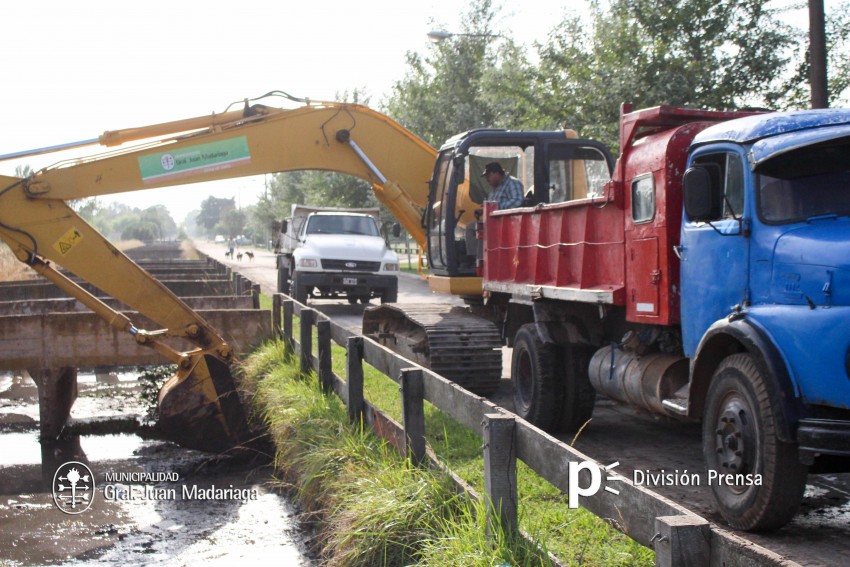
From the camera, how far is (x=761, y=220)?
576 centimetres

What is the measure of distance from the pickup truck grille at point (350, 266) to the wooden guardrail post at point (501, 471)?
1728 cm

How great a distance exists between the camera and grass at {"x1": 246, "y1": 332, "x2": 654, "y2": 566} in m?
4.76

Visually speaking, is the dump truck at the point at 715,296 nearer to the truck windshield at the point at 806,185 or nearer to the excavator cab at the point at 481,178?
the truck windshield at the point at 806,185

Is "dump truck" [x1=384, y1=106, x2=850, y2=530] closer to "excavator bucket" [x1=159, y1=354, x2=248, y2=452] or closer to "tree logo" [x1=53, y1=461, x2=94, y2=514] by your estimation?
"excavator bucket" [x1=159, y1=354, x2=248, y2=452]

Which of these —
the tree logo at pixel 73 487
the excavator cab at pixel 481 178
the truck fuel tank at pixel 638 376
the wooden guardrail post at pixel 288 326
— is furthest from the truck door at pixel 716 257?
the wooden guardrail post at pixel 288 326

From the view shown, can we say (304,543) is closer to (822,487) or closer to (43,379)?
(822,487)

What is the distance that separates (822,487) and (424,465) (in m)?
2.82

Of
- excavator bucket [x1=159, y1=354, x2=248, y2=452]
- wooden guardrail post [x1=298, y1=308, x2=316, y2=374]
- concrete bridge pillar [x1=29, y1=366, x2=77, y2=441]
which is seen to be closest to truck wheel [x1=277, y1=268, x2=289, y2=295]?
concrete bridge pillar [x1=29, y1=366, x2=77, y2=441]

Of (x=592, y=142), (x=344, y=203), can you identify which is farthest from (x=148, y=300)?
(x=344, y=203)

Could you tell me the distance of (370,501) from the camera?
5.55m

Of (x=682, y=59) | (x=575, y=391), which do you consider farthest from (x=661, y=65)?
(x=575, y=391)

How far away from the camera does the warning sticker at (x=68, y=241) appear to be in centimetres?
1079

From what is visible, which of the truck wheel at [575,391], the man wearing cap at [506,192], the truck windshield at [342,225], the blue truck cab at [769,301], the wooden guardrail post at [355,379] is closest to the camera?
the blue truck cab at [769,301]

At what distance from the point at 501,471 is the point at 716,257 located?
245cm
